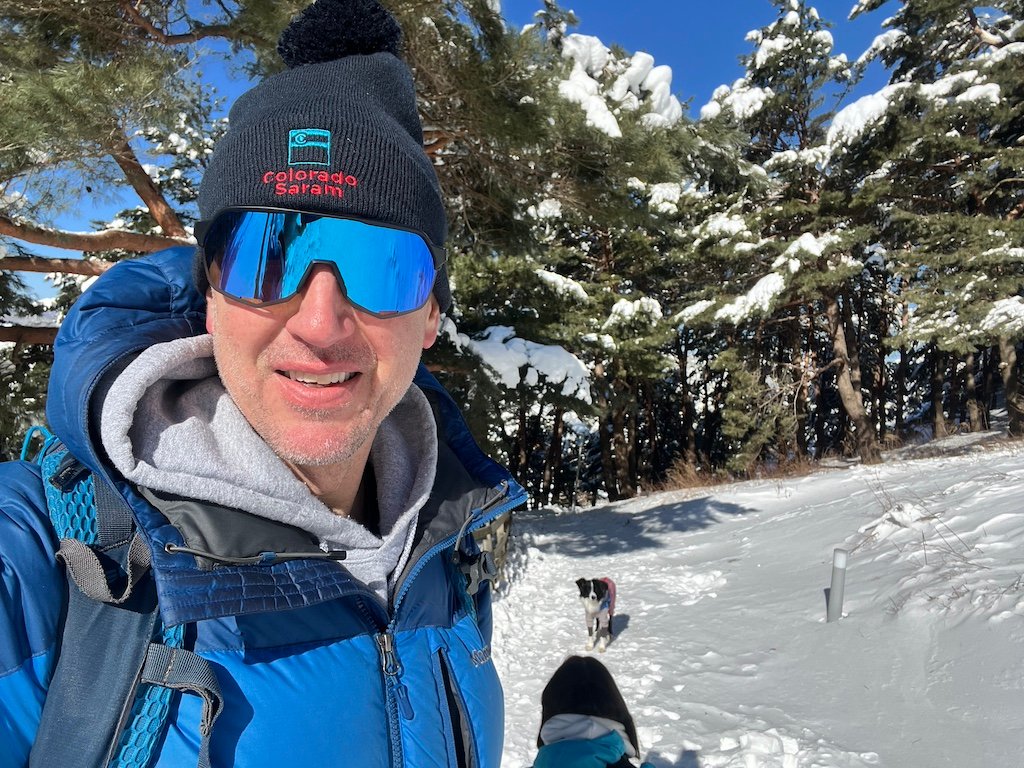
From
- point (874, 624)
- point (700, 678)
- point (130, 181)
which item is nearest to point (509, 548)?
point (700, 678)

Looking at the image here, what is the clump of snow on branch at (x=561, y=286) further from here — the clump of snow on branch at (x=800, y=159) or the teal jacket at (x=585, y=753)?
the teal jacket at (x=585, y=753)

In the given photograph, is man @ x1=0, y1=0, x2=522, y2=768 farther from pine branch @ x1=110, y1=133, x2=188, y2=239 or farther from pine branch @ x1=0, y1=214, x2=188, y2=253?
pine branch @ x1=110, y1=133, x2=188, y2=239

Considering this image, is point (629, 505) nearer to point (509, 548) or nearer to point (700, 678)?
point (509, 548)

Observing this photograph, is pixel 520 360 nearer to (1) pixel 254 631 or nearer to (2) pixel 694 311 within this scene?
(1) pixel 254 631

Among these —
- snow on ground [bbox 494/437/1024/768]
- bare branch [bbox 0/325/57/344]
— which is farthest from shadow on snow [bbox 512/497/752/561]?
bare branch [bbox 0/325/57/344]

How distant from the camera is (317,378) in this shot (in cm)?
117

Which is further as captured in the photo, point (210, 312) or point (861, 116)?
point (861, 116)

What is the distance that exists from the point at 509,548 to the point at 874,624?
20.2 feet

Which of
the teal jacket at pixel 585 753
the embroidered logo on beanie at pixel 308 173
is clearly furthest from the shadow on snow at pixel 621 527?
the embroidered logo on beanie at pixel 308 173

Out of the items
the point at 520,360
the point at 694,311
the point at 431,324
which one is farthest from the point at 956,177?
the point at 431,324

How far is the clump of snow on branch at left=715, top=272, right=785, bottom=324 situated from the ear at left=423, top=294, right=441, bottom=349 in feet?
44.9

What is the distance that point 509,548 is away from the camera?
10.3 metres

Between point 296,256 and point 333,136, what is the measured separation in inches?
11.0

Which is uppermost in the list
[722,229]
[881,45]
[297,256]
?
[881,45]
